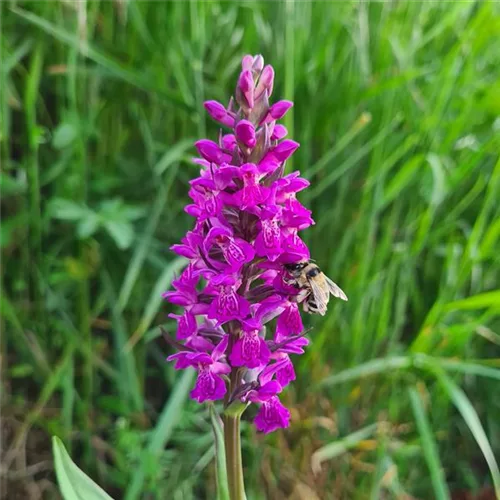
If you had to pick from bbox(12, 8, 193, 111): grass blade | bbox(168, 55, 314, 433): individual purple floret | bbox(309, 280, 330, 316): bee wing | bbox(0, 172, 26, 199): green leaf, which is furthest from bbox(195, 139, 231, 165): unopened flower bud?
bbox(0, 172, 26, 199): green leaf

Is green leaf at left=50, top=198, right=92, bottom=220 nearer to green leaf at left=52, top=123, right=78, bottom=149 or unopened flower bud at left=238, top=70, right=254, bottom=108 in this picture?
green leaf at left=52, top=123, right=78, bottom=149

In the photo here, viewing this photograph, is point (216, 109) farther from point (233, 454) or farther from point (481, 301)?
point (481, 301)

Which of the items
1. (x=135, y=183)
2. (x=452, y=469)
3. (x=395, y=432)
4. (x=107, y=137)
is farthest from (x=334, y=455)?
(x=107, y=137)

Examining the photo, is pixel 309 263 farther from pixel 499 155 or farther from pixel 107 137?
pixel 107 137

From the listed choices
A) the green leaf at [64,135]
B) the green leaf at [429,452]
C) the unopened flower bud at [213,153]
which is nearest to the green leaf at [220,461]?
the unopened flower bud at [213,153]

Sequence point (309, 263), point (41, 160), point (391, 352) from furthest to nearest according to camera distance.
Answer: point (41, 160)
point (391, 352)
point (309, 263)

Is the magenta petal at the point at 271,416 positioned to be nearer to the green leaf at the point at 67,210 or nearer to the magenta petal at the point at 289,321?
the magenta petal at the point at 289,321
